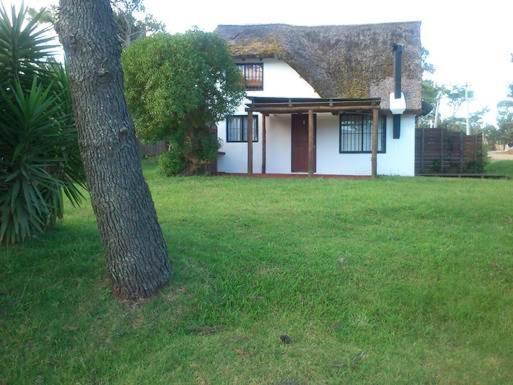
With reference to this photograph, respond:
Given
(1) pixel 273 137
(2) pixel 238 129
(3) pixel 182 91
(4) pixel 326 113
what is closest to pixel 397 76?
(4) pixel 326 113

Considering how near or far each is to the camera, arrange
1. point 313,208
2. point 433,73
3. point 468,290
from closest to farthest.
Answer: point 468,290 < point 313,208 < point 433,73

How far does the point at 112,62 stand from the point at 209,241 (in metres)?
2.87

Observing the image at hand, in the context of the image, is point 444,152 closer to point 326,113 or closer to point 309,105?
point 326,113

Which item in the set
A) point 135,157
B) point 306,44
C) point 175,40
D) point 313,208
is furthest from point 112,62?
point 306,44

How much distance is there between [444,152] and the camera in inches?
920

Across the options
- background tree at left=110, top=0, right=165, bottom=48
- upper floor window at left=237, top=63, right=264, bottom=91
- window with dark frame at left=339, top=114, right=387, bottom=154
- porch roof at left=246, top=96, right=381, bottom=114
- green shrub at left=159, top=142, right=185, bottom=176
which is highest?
background tree at left=110, top=0, right=165, bottom=48

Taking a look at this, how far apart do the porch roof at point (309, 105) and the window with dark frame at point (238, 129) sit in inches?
93.8

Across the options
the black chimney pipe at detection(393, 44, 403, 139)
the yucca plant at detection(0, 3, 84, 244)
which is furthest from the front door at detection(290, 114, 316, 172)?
the yucca plant at detection(0, 3, 84, 244)

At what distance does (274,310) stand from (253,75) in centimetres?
1675

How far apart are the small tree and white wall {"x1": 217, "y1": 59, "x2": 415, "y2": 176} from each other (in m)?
2.88

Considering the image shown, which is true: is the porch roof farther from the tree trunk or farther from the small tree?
the tree trunk

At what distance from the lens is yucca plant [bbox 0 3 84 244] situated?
20.3ft

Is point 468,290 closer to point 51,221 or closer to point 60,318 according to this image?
point 60,318

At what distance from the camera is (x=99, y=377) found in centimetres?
457
